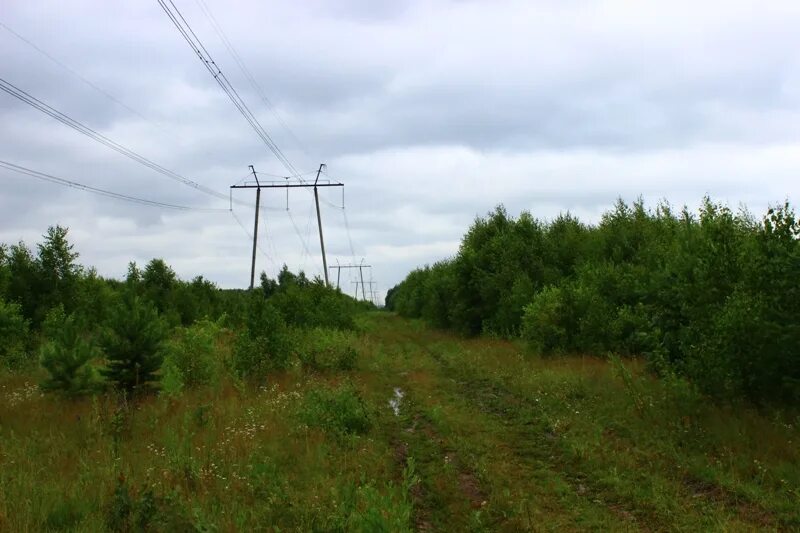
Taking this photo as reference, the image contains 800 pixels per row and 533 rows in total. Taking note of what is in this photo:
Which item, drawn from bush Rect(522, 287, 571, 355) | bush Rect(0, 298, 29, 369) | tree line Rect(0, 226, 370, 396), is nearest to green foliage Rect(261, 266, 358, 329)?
tree line Rect(0, 226, 370, 396)

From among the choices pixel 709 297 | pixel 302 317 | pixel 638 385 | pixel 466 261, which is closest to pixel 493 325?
pixel 466 261

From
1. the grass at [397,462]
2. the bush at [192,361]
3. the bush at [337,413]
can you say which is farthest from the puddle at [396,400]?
the bush at [192,361]

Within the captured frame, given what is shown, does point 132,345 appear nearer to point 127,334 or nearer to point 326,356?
point 127,334

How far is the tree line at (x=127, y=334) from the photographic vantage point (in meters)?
11.9

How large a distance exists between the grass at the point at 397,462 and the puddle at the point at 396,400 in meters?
0.19

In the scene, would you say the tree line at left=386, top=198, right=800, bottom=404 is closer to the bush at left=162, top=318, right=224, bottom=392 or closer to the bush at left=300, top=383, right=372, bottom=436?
the bush at left=300, top=383, right=372, bottom=436

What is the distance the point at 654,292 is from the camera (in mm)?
13883

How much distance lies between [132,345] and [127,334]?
0.25 meters

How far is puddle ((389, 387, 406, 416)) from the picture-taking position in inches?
504

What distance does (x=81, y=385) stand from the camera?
39.2ft

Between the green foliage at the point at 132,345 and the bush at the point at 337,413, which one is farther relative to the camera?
the green foliage at the point at 132,345

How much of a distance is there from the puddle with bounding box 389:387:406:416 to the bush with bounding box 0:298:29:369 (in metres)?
12.1

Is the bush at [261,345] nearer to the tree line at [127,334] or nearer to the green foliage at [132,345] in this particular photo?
the tree line at [127,334]

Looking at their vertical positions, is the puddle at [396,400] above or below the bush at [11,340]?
below
